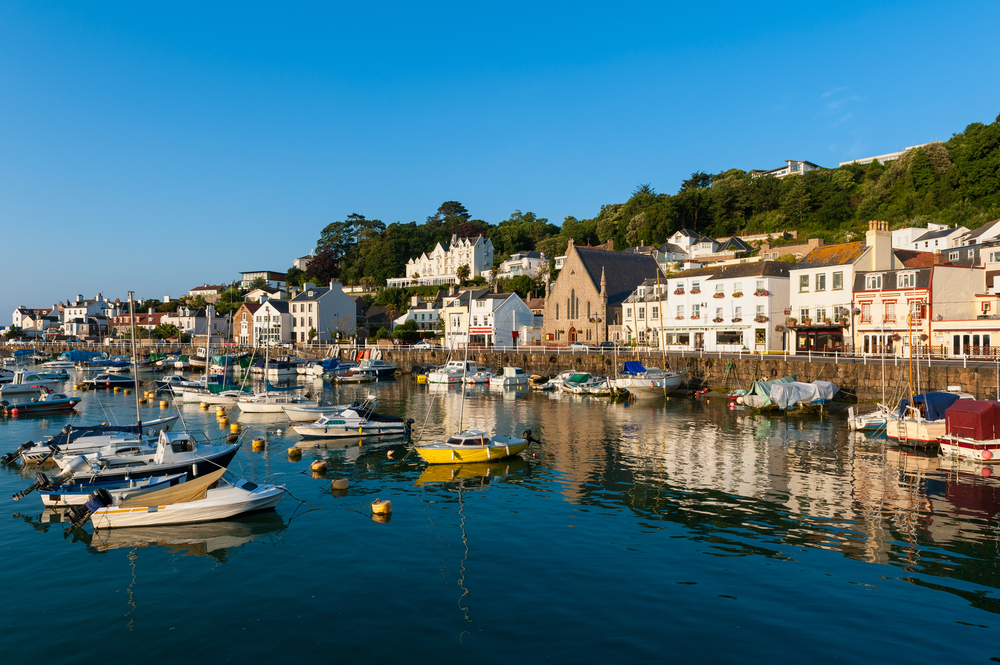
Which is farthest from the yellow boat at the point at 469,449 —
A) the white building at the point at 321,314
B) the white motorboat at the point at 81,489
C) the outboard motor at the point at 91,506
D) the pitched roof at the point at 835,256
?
the white building at the point at 321,314

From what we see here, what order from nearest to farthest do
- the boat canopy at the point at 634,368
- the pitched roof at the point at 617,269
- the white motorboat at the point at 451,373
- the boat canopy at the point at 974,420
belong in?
the boat canopy at the point at 974,420, the boat canopy at the point at 634,368, the white motorboat at the point at 451,373, the pitched roof at the point at 617,269

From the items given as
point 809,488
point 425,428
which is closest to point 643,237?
point 425,428

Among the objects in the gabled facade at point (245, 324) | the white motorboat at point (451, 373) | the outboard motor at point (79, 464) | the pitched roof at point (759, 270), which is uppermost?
the pitched roof at point (759, 270)

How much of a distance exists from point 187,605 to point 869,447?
3293 cm

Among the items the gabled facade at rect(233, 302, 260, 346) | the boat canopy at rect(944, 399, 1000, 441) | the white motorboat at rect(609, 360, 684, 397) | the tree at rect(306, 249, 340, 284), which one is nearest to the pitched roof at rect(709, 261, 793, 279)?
the white motorboat at rect(609, 360, 684, 397)

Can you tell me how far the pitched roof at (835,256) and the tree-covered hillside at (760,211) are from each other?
116 ft

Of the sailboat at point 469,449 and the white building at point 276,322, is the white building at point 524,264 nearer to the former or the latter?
the white building at point 276,322

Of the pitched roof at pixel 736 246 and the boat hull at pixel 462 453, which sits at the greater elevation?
the pitched roof at pixel 736 246

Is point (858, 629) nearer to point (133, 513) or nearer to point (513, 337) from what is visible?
point (133, 513)

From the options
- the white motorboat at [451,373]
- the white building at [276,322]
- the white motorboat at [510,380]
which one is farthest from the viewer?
the white building at [276,322]

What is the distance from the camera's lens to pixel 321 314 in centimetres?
11594

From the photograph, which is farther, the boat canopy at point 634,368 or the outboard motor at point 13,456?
the boat canopy at point 634,368

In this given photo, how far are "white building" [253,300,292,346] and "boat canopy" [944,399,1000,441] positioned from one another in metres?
113

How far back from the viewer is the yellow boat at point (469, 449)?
29.1m
